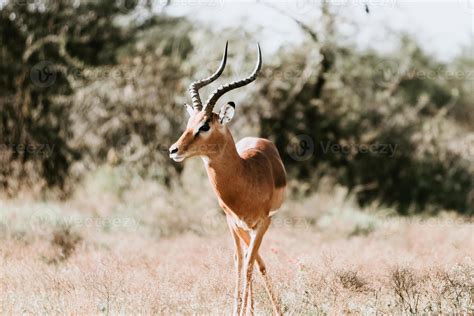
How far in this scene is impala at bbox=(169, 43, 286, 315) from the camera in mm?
5820

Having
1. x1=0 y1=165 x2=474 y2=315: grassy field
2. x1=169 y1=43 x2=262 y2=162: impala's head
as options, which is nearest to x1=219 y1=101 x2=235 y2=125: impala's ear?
x1=169 y1=43 x2=262 y2=162: impala's head

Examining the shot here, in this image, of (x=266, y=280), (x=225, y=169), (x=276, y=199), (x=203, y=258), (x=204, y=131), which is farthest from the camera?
(x=203, y=258)

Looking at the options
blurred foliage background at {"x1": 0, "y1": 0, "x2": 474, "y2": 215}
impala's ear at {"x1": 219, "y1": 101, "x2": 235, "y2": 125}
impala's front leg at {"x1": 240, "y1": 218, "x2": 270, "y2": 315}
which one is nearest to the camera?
impala's front leg at {"x1": 240, "y1": 218, "x2": 270, "y2": 315}

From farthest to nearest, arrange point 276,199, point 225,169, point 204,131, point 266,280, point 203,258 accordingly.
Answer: point 203,258, point 276,199, point 266,280, point 225,169, point 204,131

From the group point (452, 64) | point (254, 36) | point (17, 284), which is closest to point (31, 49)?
point (254, 36)

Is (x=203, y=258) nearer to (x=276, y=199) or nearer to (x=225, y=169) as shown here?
(x=276, y=199)

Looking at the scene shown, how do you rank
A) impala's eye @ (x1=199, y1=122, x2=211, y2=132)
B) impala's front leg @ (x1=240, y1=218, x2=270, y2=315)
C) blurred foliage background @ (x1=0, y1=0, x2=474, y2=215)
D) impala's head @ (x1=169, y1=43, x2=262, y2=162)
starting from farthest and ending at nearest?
blurred foliage background @ (x1=0, y1=0, x2=474, y2=215) → impala's front leg @ (x1=240, y1=218, x2=270, y2=315) → impala's eye @ (x1=199, y1=122, x2=211, y2=132) → impala's head @ (x1=169, y1=43, x2=262, y2=162)

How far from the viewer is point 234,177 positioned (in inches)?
238

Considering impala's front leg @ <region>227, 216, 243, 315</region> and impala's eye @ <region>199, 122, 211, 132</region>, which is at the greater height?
impala's eye @ <region>199, 122, 211, 132</region>

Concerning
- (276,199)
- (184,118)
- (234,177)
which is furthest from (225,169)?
(184,118)

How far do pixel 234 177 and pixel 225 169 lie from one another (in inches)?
4.8

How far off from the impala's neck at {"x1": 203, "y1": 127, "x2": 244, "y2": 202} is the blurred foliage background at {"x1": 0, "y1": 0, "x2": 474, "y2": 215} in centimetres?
755

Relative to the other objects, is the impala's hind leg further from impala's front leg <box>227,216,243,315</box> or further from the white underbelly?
the white underbelly

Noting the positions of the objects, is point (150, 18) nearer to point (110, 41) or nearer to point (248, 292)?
point (110, 41)
